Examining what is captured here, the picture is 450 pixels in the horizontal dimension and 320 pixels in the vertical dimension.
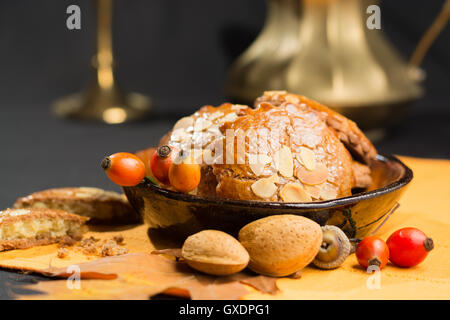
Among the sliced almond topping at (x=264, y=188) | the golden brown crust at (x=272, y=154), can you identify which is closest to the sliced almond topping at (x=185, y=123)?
the golden brown crust at (x=272, y=154)

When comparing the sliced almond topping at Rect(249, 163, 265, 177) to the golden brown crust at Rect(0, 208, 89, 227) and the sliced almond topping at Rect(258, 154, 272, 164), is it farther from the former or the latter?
the golden brown crust at Rect(0, 208, 89, 227)

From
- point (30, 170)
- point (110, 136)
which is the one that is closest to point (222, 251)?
point (30, 170)

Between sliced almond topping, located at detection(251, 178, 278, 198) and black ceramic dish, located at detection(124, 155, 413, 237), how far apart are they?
5 centimetres

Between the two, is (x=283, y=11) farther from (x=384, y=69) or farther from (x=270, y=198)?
(x=270, y=198)

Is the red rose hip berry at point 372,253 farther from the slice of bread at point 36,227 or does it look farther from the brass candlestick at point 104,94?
the brass candlestick at point 104,94

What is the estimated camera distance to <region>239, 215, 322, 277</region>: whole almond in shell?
0.96 metres

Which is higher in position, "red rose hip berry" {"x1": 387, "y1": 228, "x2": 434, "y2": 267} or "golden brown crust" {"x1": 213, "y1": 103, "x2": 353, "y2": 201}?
"golden brown crust" {"x1": 213, "y1": 103, "x2": 353, "y2": 201}

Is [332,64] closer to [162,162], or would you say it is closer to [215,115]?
[215,115]

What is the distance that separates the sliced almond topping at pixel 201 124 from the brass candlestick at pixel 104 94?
1.47m

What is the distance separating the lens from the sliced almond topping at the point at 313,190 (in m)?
1.07

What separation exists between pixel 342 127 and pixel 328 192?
0.57ft

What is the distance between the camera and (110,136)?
2.40 metres

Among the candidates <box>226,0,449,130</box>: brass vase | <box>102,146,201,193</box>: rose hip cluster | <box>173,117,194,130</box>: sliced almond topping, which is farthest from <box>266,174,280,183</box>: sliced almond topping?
<box>226,0,449,130</box>: brass vase

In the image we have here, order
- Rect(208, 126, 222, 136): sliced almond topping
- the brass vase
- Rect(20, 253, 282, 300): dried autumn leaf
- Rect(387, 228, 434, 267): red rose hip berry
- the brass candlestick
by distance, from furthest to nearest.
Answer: the brass candlestick
the brass vase
Rect(208, 126, 222, 136): sliced almond topping
Rect(387, 228, 434, 267): red rose hip berry
Rect(20, 253, 282, 300): dried autumn leaf
